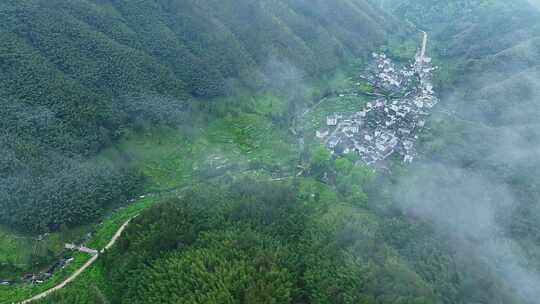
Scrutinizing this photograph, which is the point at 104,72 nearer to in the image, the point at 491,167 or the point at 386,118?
the point at 386,118

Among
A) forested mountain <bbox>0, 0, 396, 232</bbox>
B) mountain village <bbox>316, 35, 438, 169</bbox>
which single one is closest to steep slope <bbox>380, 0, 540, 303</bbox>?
mountain village <bbox>316, 35, 438, 169</bbox>

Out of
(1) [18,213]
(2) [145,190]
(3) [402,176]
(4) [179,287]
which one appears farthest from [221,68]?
(4) [179,287]

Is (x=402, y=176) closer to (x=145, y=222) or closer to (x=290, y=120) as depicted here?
(x=290, y=120)

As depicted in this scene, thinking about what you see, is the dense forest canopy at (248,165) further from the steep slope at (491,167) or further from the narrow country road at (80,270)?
the narrow country road at (80,270)

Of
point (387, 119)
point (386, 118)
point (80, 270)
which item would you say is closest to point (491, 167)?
point (387, 119)

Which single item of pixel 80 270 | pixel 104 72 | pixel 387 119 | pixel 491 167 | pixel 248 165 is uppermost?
pixel 387 119

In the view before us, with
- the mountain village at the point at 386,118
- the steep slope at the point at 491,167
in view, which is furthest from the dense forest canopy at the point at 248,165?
the mountain village at the point at 386,118
